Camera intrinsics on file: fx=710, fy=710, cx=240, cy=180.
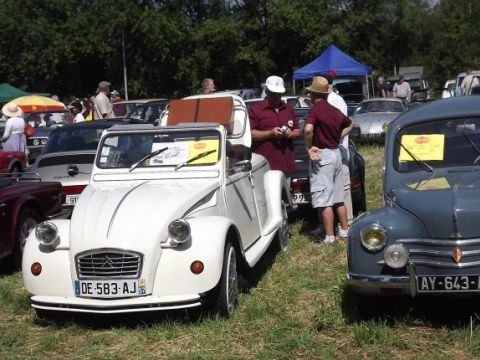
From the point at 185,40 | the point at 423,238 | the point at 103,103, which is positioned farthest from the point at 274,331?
the point at 185,40

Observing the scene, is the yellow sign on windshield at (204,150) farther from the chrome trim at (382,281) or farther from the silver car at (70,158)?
the silver car at (70,158)

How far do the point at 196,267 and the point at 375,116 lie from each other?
1387 cm

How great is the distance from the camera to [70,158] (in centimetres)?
994

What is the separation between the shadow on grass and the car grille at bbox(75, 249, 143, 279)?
1700 mm

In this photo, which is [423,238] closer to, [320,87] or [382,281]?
[382,281]

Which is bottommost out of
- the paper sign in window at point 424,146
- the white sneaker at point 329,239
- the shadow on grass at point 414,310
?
the white sneaker at point 329,239

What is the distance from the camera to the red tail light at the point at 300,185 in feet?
30.0

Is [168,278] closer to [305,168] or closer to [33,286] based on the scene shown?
[33,286]

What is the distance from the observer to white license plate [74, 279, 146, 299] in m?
5.23

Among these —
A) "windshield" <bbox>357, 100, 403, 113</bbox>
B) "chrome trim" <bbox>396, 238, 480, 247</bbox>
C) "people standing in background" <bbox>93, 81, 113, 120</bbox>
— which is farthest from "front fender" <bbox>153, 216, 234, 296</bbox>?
"windshield" <bbox>357, 100, 403, 113</bbox>

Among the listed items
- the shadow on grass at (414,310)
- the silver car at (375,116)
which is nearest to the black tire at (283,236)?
the shadow on grass at (414,310)

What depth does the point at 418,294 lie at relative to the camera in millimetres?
4852

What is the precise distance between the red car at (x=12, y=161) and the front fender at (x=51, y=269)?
24.5 feet

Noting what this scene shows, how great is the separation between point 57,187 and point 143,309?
371 centimetres
